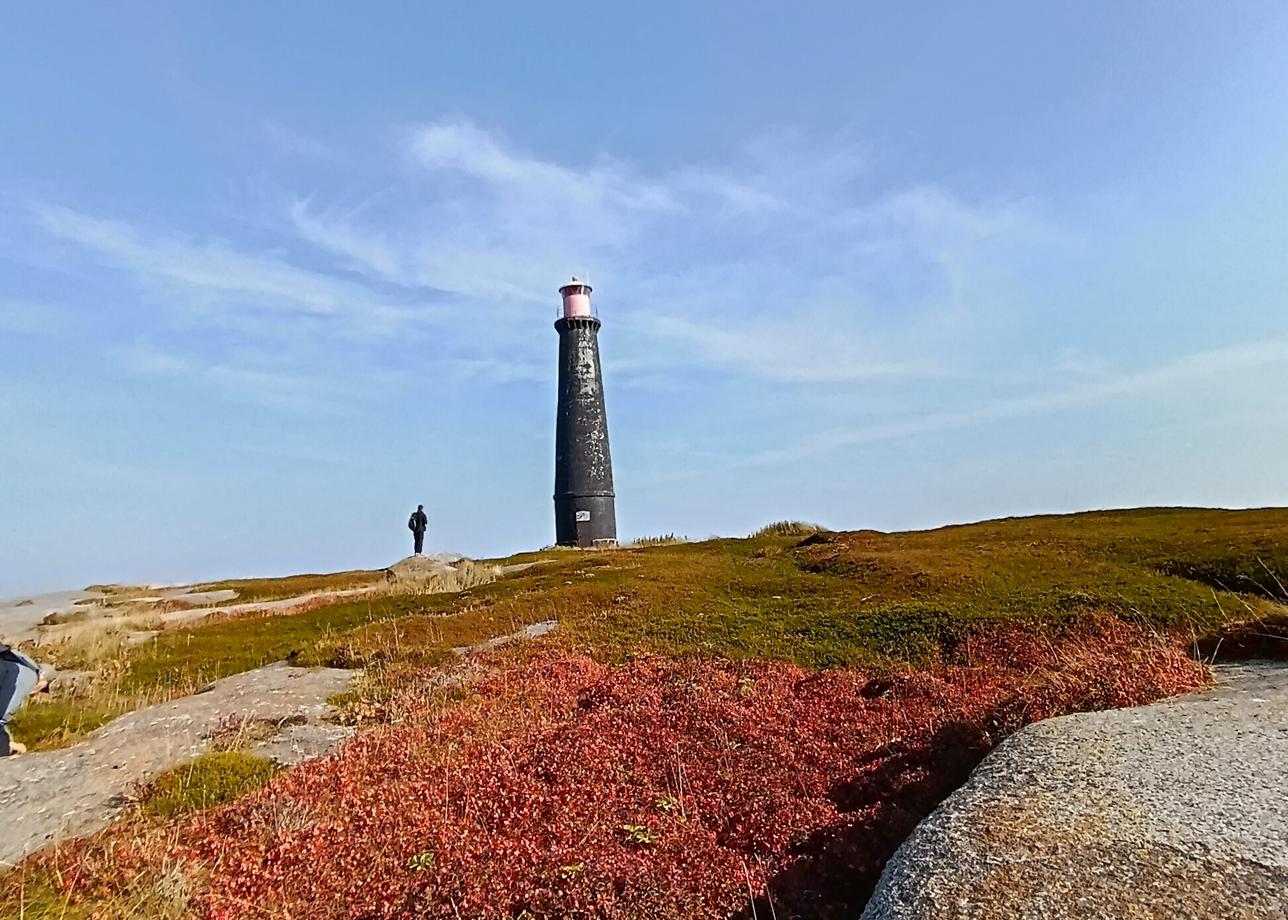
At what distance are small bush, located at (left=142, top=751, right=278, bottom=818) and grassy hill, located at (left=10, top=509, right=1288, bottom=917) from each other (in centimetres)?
44

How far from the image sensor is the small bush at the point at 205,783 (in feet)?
37.7

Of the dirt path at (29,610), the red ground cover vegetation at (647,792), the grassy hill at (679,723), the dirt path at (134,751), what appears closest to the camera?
the red ground cover vegetation at (647,792)

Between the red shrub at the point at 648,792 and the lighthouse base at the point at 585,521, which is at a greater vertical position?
the lighthouse base at the point at 585,521

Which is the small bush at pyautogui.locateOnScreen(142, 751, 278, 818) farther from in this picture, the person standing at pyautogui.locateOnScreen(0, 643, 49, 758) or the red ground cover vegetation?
the person standing at pyautogui.locateOnScreen(0, 643, 49, 758)

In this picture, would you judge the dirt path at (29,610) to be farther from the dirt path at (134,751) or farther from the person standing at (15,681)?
the dirt path at (134,751)

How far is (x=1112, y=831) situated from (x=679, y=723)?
7562 mm

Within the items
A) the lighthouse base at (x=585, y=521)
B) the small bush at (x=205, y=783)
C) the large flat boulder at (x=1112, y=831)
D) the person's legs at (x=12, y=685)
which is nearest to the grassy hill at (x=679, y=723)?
the small bush at (x=205, y=783)

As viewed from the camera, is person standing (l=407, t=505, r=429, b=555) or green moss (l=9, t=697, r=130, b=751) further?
person standing (l=407, t=505, r=429, b=555)

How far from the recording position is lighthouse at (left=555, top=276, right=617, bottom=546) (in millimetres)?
58000

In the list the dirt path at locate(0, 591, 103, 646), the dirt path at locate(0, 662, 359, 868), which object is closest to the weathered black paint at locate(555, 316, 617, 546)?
the dirt path at locate(0, 591, 103, 646)

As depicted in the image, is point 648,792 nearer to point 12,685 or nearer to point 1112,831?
point 1112,831

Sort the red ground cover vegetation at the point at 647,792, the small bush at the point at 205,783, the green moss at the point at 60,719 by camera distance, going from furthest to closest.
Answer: the green moss at the point at 60,719, the small bush at the point at 205,783, the red ground cover vegetation at the point at 647,792

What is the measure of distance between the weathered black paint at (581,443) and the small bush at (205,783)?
147 feet

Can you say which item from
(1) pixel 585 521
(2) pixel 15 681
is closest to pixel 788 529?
(1) pixel 585 521
